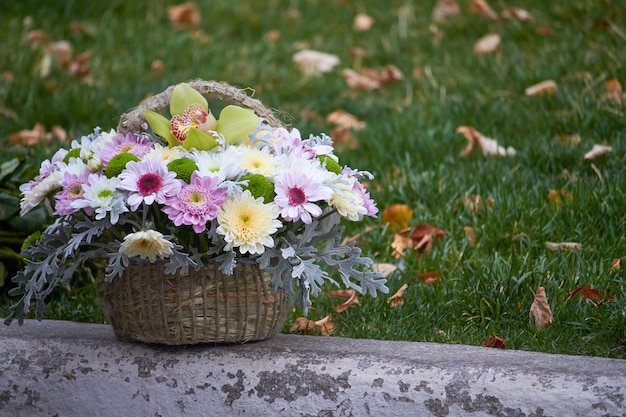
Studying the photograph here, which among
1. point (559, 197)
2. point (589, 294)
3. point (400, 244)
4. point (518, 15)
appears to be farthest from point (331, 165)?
point (518, 15)

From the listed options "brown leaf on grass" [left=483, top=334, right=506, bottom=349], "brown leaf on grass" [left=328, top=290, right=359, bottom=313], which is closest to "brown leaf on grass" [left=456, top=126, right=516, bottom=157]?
"brown leaf on grass" [left=328, top=290, right=359, bottom=313]

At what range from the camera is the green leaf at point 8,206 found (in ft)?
8.57

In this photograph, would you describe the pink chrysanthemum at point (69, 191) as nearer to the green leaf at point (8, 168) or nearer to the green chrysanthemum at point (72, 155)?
the green chrysanthemum at point (72, 155)

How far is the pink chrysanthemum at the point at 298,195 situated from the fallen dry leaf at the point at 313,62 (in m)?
2.89

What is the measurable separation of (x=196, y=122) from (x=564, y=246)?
126cm

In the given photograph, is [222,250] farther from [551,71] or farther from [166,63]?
[166,63]

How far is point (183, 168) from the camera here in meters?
1.83

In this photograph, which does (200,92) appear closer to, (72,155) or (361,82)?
(72,155)

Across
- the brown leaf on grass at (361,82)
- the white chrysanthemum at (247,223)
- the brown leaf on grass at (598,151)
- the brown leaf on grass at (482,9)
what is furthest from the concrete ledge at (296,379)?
the brown leaf on grass at (482,9)

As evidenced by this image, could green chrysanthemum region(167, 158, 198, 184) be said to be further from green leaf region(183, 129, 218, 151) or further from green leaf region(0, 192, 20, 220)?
green leaf region(0, 192, 20, 220)

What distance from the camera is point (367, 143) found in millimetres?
3668

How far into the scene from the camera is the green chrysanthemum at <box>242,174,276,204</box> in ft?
6.00

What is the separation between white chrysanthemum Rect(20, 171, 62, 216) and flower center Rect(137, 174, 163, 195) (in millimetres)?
254

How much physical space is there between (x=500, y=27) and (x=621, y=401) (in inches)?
139
